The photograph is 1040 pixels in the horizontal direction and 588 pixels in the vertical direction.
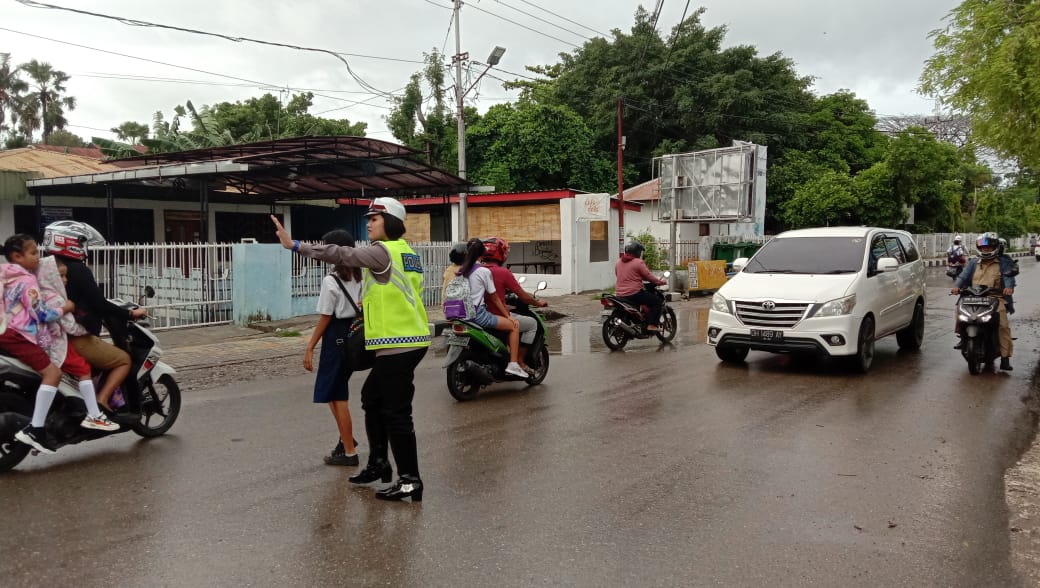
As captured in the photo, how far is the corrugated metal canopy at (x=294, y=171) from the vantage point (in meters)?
15.3

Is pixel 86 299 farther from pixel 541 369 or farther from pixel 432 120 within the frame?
pixel 432 120

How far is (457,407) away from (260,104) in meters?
34.8

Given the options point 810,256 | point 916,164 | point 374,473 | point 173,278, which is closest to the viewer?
point 374,473

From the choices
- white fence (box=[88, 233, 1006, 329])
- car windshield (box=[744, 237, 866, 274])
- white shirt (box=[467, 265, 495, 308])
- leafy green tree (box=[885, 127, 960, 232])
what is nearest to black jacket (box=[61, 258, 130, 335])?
white shirt (box=[467, 265, 495, 308])

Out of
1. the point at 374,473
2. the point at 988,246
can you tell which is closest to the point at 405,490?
the point at 374,473

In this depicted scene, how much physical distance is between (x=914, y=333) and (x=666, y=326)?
3.55 m

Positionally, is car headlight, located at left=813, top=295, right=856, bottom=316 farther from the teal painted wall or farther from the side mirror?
the teal painted wall

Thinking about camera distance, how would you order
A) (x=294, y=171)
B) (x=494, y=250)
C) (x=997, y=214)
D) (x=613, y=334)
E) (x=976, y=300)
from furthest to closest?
(x=997, y=214) < (x=294, y=171) < (x=613, y=334) < (x=976, y=300) < (x=494, y=250)

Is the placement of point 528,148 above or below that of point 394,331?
above

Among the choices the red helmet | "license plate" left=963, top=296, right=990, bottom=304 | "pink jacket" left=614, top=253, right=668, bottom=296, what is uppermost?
the red helmet

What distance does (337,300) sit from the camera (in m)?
5.49

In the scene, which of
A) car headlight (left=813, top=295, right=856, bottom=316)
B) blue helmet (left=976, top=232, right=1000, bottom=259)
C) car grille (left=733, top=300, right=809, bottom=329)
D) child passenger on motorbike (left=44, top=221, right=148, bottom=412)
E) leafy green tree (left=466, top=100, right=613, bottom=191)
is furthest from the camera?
leafy green tree (left=466, top=100, right=613, bottom=191)

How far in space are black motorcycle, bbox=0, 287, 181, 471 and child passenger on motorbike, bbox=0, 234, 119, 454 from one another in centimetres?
8

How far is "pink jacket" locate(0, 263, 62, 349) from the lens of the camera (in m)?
5.24
